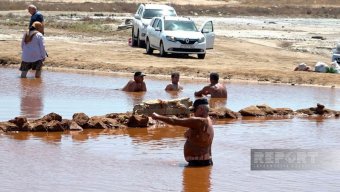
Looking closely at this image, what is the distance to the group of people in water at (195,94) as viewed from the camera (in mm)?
13500

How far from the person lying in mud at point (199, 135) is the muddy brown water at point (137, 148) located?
0.55ft

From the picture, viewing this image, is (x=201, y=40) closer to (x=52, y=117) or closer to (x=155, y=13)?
(x=155, y=13)

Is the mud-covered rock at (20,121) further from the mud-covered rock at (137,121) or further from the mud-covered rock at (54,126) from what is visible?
the mud-covered rock at (137,121)

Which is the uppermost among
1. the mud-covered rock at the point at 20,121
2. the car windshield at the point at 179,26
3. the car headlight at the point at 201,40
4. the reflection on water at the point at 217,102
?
the car windshield at the point at 179,26

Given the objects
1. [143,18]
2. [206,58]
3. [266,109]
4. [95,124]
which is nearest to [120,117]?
[95,124]

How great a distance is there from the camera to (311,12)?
75375 mm

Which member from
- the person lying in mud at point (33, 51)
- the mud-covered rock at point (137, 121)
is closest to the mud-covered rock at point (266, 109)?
the mud-covered rock at point (137, 121)

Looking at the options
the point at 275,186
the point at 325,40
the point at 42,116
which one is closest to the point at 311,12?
the point at 325,40

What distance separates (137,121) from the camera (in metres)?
17.3

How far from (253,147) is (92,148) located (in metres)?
2.46

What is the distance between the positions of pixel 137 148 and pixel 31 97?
6.21 meters

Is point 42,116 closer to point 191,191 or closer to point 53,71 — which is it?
point 191,191

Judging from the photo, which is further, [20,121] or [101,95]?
[101,95]
